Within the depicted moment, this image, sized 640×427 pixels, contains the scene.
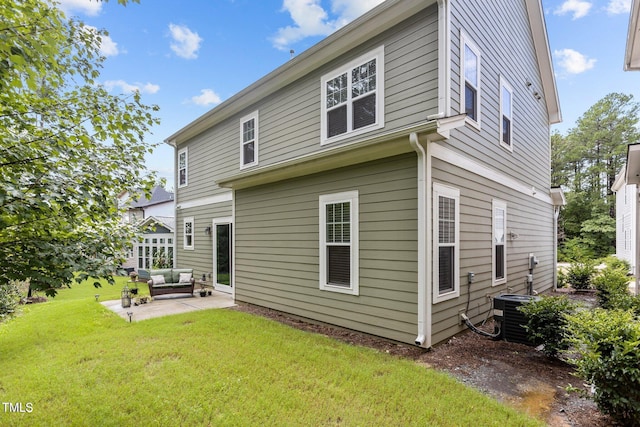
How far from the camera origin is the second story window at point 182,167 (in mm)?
12266

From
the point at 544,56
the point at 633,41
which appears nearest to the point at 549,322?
the point at 633,41

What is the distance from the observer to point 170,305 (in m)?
8.17

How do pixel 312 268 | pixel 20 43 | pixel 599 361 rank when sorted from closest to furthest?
1. pixel 20 43
2. pixel 599 361
3. pixel 312 268

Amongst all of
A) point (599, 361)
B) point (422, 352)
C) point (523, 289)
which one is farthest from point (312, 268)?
point (523, 289)

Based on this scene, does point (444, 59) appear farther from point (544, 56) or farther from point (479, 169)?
point (544, 56)

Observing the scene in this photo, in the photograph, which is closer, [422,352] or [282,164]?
[422,352]

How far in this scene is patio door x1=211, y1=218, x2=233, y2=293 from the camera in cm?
981

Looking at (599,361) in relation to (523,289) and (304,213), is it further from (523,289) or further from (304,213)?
(523,289)

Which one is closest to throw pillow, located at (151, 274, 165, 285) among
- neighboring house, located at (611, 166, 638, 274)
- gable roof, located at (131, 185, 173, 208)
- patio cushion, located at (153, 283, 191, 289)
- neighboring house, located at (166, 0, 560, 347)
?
patio cushion, located at (153, 283, 191, 289)

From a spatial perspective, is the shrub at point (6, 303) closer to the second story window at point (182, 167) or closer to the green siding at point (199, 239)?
the green siding at point (199, 239)

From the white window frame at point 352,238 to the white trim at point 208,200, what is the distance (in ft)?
14.6

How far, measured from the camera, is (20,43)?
2078mm

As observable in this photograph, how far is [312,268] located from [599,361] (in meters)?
4.41

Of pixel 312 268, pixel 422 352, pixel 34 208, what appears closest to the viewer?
pixel 34 208
